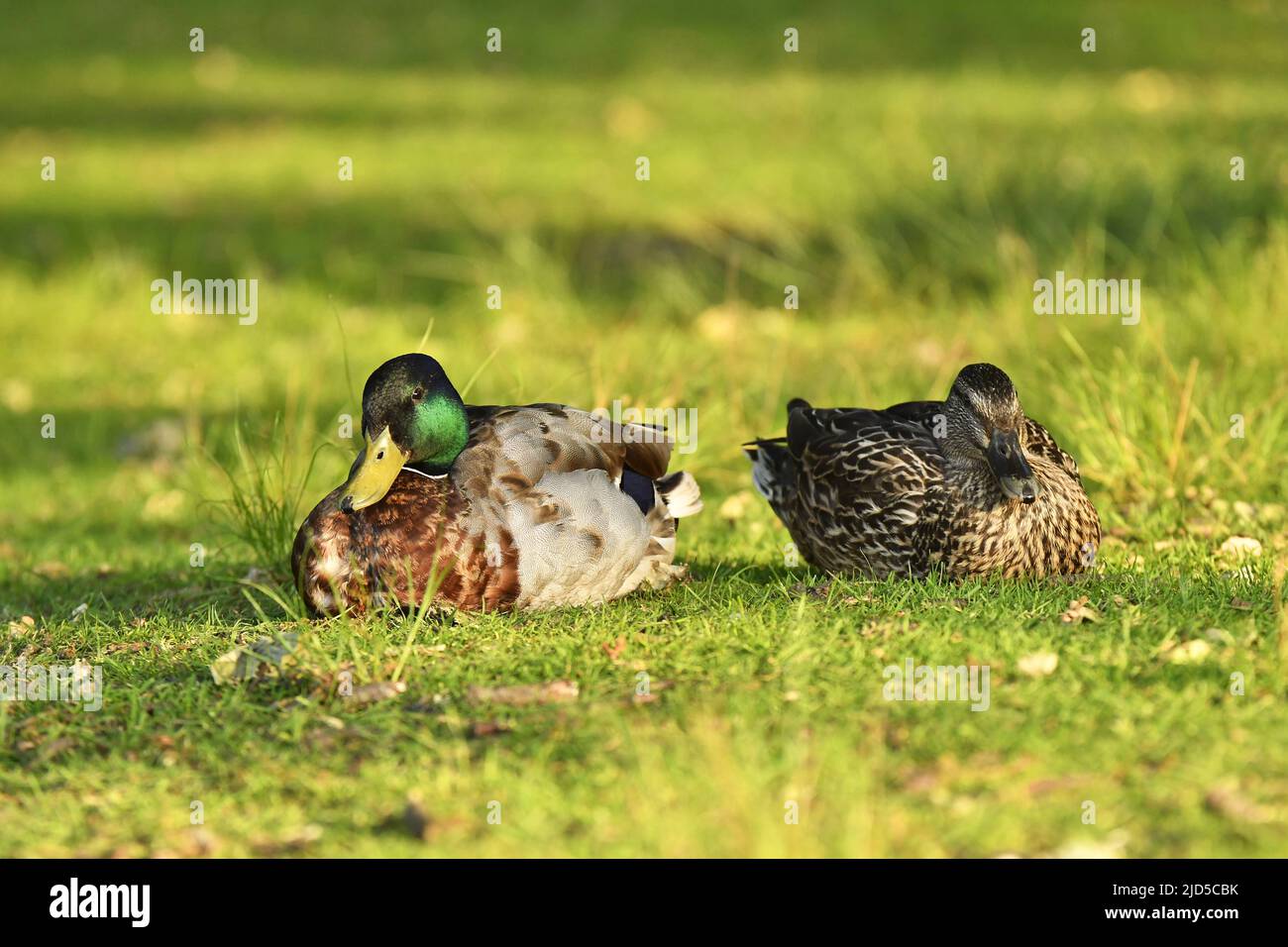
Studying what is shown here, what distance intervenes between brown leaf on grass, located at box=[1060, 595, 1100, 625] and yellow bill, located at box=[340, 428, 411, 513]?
196 centimetres

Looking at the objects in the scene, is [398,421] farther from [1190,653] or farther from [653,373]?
[653,373]

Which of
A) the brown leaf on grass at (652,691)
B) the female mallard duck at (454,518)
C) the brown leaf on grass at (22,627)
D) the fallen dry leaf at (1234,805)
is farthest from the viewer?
the brown leaf on grass at (22,627)

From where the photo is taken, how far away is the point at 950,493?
5.29 m

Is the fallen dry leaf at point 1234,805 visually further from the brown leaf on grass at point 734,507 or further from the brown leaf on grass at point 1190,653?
the brown leaf on grass at point 734,507

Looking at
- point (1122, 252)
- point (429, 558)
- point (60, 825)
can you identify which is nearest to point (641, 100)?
point (1122, 252)

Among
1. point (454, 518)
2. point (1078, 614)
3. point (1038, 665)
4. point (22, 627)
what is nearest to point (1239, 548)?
point (1078, 614)

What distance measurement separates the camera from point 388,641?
4750mm

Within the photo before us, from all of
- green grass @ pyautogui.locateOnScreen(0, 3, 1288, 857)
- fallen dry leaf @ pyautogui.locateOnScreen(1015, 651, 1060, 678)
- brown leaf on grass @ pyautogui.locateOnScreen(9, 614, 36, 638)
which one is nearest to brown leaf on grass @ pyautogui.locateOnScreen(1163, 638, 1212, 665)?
green grass @ pyautogui.locateOnScreen(0, 3, 1288, 857)

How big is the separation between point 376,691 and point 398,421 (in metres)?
1.02

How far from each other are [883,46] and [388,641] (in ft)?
49.1

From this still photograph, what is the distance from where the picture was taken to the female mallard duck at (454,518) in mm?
5043

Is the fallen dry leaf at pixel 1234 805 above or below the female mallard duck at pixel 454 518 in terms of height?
below

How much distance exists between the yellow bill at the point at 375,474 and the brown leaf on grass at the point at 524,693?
92 centimetres

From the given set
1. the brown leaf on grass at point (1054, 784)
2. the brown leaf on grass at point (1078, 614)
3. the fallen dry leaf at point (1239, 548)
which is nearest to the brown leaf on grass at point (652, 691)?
the brown leaf on grass at point (1054, 784)
